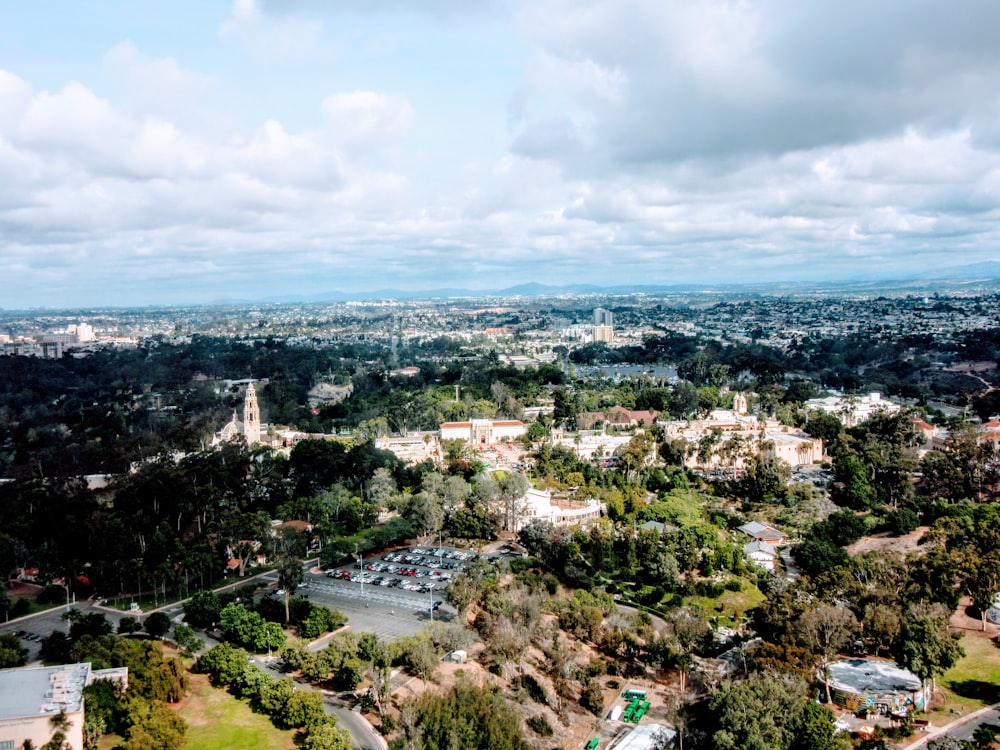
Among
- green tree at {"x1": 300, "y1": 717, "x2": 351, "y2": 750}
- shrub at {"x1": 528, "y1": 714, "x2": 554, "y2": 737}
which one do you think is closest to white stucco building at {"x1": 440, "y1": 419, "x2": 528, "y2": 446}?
shrub at {"x1": 528, "y1": 714, "x2": 554, "y2": 737}

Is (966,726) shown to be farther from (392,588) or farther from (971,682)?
(392,588)

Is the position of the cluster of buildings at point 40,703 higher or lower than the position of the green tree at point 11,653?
higher

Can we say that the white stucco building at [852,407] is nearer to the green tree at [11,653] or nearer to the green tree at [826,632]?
the green tree at [826,632]

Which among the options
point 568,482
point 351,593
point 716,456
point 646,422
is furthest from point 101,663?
point 646,422

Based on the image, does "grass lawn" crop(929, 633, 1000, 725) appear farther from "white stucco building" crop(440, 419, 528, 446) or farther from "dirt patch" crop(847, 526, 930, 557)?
"white stucco building" crop(440, 419, 528, 446)

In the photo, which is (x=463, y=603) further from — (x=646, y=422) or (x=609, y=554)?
(x=646, y=422)

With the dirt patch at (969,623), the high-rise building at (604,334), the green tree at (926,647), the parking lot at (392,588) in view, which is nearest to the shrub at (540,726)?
the parking lot at (392,588)
